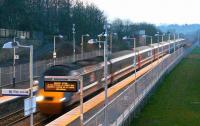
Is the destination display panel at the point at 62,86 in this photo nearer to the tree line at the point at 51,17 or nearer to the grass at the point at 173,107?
the grass at the point at 173,107

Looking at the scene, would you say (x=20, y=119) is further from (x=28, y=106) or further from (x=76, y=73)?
(x=28, y=106)

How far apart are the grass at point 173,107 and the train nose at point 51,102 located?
437cm

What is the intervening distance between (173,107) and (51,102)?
1181 cm

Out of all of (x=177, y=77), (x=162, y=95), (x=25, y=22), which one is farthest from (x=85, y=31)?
(x=162, y=95)

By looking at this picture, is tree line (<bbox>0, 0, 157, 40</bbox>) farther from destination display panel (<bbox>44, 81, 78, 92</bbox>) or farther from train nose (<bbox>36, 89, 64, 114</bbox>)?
destination display panel (<bbox>44, 81, 78, 92</bbox>)

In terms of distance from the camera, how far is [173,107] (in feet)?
122

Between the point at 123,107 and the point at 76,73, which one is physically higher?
the point at 76,73

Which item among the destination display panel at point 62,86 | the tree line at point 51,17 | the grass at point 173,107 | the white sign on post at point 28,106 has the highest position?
the tree line at point 51,17

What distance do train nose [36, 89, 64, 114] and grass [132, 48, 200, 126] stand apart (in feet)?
14.3

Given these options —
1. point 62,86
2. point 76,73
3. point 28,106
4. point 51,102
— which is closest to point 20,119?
point 51,102

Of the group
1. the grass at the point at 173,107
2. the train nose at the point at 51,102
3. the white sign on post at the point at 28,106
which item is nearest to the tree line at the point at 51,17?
the grass at the point at 173,107

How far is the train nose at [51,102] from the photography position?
28.6 meters

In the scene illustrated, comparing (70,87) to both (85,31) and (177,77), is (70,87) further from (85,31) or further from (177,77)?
(85,31)

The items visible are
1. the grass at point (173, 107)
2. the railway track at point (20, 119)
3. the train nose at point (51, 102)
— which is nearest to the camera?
the train nose at point (51, 102)
